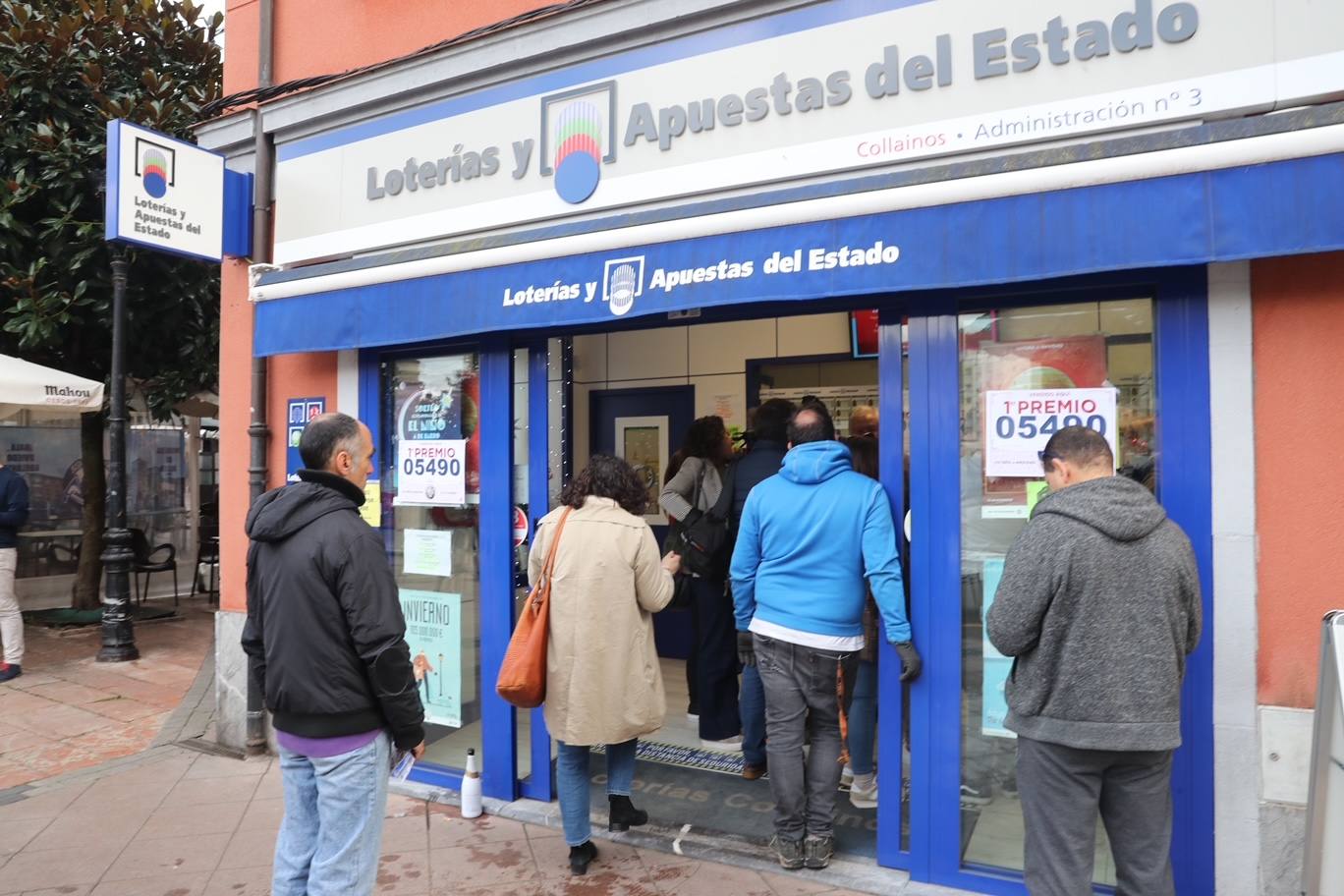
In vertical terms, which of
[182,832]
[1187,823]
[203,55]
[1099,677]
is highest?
[203,55]

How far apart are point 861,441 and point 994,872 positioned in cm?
228

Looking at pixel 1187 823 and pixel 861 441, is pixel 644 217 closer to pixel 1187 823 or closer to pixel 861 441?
pixel 861 441

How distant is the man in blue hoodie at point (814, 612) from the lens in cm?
373

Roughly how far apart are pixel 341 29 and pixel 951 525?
15.6 ft

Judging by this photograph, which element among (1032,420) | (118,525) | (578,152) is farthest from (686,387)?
(118,525)

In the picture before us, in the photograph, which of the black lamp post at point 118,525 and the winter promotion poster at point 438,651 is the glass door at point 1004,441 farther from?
the black lamp post at point 118,525

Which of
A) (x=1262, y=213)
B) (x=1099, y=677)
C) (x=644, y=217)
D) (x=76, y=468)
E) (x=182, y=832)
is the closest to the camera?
(x=1099, y=677)

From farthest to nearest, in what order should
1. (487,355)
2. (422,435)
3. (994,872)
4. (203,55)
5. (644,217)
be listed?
1. (203,55)
2. (422,435)
3. (487,355)
4. (644,217)
5. (994,872)

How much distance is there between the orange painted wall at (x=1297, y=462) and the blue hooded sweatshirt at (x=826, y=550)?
1292 mm

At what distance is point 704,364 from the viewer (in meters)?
7.28

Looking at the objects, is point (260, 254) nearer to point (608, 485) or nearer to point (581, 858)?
point (608, 485)

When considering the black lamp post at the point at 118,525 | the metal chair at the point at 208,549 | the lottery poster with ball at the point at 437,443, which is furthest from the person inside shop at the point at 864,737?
the metal chair at the point at 208,549

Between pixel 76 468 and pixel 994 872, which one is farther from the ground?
pixel 76 468

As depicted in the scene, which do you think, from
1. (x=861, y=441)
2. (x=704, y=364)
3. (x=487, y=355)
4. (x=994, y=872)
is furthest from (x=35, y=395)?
(x=994, y=872)
